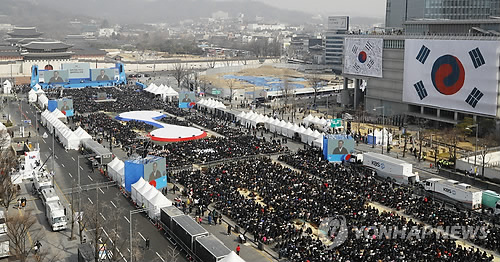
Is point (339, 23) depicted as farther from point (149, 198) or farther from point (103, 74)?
point (149, 198)

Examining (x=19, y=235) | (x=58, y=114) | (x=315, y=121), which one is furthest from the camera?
(x=315, y=121)

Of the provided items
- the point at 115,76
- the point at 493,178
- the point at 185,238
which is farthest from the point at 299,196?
the point at 115,76

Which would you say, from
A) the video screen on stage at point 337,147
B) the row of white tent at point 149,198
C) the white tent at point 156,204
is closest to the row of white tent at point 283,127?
the video screen on stage at point 337,147

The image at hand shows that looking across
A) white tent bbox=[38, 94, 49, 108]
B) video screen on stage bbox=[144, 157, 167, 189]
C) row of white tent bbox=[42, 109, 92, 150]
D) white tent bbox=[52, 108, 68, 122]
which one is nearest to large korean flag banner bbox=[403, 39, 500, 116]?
video screen on stage bbox=[144, 157, 167, 189]

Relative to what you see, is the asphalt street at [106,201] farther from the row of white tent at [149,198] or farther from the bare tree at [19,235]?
the bare tree at [19,235]

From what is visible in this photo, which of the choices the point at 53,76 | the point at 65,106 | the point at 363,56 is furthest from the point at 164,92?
the point at 363,56

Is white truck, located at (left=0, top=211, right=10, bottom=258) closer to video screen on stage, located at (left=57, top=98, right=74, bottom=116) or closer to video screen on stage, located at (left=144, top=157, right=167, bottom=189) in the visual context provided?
video screen on stage, located at (left=144, top=157, right=167, bottom=189)
